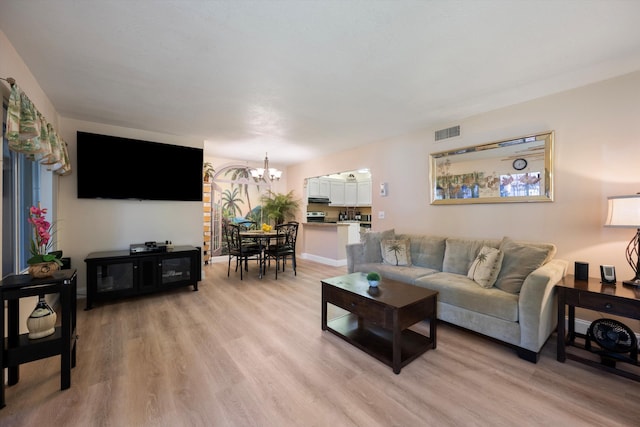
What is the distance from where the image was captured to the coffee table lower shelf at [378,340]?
7.06 ft

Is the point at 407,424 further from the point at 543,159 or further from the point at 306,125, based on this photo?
the point at 306,125

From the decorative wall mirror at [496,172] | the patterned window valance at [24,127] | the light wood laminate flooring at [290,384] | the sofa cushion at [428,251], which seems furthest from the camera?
the sofa cushion at [428,251]

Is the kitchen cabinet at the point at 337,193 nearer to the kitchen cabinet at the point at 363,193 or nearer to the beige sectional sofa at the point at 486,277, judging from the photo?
the kitchen cabinet at the point at 363,193

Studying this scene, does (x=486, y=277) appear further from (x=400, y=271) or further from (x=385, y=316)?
(x=385, y=316)

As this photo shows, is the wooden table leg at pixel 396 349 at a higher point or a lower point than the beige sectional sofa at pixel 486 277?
lower

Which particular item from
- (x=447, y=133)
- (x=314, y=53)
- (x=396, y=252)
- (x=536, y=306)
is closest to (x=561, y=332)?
(x=536, y=306)

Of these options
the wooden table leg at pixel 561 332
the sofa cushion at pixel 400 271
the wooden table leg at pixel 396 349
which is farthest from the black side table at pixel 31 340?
the wooden table leg at pixel 561 332

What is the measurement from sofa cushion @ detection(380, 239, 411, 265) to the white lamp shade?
6.21 ft

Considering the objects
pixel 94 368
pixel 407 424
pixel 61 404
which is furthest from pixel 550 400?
pixel 94 368

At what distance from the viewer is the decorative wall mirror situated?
285 centimetres

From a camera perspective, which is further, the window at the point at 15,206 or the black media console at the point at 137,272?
the black media console at the point at 137,272

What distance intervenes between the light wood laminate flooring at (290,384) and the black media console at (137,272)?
66cm

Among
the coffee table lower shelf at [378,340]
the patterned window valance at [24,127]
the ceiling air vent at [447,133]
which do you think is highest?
the ceiling air vent at [447,133]

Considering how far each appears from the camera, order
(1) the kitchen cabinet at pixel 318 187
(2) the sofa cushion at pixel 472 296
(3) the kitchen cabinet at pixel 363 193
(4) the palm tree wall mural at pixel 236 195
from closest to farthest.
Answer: (2) the sofa cushion at pixel 472 296
(4) the palm tree wall mural at pixel 236 195
(1) the kitchen cabinet at pixel 318 187
(3) the kitchen cabinet at pixel 363 193
